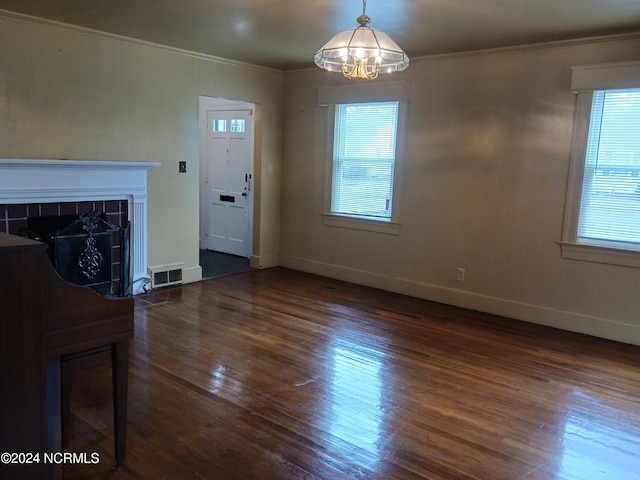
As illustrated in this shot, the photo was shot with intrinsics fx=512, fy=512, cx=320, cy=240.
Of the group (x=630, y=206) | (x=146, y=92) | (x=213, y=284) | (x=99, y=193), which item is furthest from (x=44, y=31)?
(x=630, y=206)

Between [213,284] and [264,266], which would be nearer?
[213,284]

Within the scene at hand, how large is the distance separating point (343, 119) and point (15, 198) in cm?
341

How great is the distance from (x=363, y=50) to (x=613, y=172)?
2530 millimetres

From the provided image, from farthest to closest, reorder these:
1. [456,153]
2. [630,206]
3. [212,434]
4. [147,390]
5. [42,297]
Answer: [456,153]
[630,206]
[147,390]
[212,434]
[42,297]

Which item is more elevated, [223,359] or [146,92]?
[146,92]

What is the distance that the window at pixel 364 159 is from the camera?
554 centimetres

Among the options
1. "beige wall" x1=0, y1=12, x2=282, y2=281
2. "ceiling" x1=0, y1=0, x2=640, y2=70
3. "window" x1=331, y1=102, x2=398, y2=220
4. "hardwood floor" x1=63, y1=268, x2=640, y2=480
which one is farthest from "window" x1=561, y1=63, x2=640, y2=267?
"beige wall" x1=0, y1=12, x2=282, y2=281

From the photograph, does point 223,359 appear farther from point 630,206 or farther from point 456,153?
point 630,206

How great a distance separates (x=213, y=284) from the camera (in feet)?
18.5

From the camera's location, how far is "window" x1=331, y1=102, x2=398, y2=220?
554cm

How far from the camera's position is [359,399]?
3062 millimetres

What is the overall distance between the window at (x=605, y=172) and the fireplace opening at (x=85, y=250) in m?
3.89

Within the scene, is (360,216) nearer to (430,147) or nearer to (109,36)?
(430,147)

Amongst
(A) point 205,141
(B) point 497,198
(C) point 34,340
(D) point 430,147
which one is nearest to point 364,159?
(D) point 430,147
